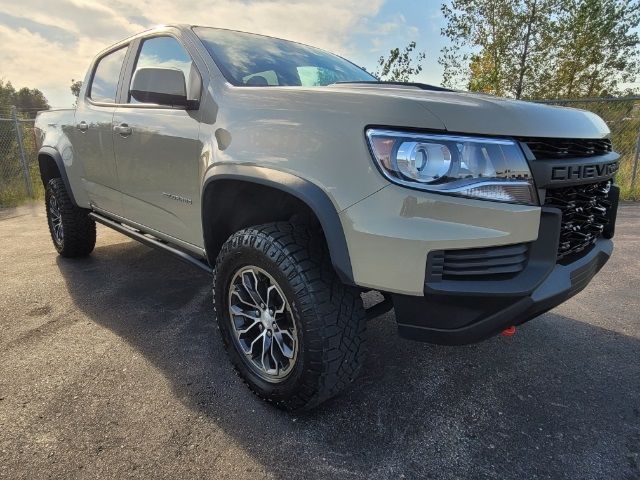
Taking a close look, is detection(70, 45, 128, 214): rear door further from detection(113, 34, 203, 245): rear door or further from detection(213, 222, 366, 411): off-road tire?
detection(213, 222, 366, 411): off-road tire

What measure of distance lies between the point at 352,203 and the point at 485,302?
580 mm

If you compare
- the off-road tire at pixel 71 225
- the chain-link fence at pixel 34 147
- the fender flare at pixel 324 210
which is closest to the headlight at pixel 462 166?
the fender flare at pixel 324 210

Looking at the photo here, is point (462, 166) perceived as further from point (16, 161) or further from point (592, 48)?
point (592, 48)

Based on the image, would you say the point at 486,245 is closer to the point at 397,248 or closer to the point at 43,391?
the point at 397,248

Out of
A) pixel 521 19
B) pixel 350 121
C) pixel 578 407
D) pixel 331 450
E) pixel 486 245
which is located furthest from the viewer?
pixel 521 19

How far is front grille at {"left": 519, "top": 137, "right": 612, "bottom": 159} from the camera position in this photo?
1601 mm

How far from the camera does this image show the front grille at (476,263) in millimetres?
1501

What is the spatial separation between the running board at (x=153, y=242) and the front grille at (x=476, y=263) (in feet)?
4.58

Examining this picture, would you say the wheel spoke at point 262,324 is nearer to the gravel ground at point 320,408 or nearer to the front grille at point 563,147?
the gravel ground at point 320,408

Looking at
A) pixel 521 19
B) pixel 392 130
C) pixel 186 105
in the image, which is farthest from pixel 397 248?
pixel 521 19

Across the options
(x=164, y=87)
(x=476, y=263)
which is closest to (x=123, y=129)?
(x=164, y=87)

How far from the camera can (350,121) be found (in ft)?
5.31

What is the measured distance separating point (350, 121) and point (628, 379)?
2009 millimetres

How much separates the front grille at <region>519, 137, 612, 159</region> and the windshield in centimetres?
136
